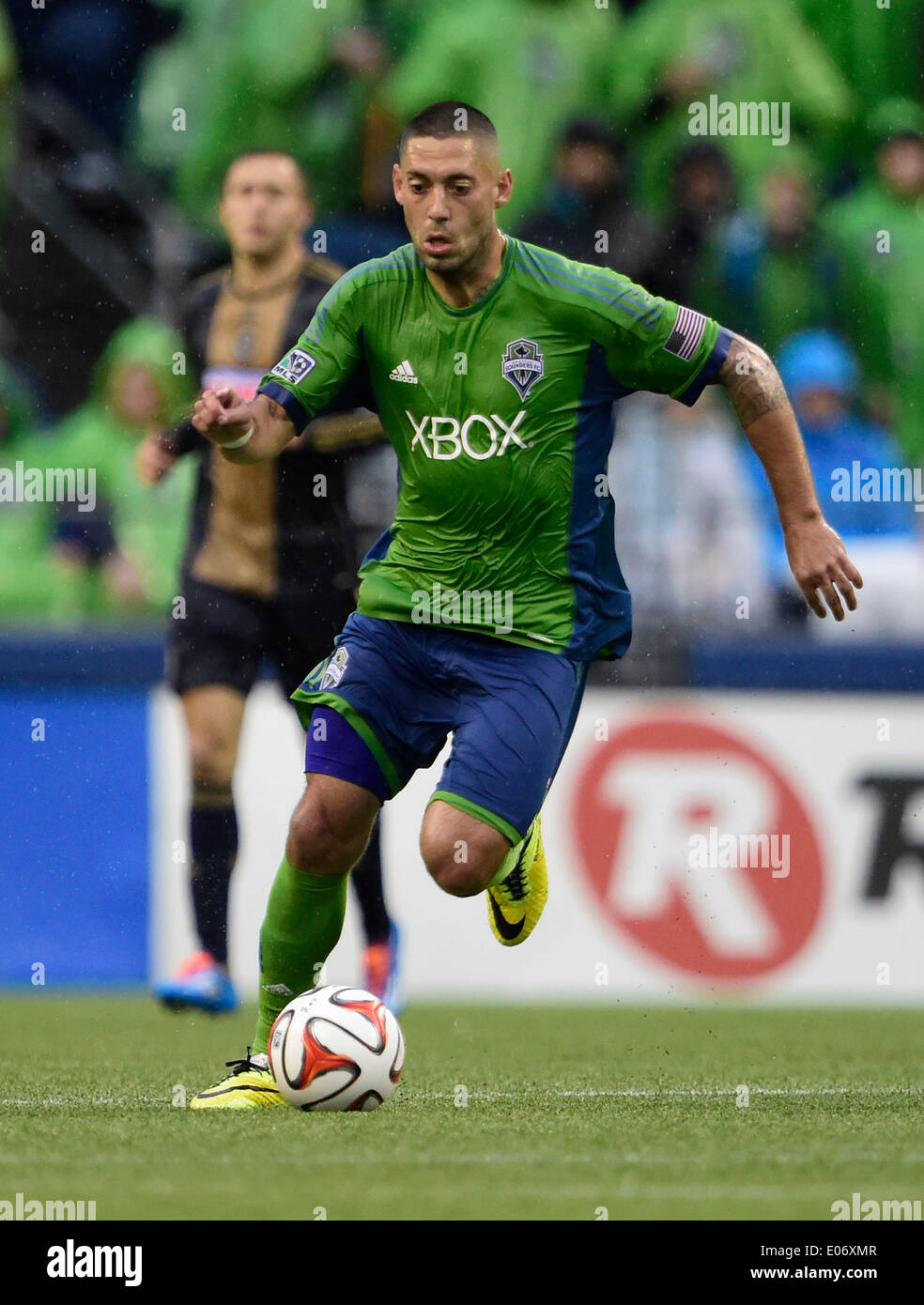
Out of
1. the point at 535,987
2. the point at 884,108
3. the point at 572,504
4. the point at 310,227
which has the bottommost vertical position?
the point at 535,987

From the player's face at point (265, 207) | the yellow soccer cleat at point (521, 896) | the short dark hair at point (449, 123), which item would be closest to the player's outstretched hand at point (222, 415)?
the short dark hair at point (449, 123)

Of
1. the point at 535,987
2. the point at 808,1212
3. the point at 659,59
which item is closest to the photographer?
the point at 808,1212

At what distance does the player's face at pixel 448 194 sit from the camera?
520 centimetres

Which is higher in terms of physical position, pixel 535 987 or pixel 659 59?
pixel 659 59

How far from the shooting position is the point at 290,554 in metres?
7.50

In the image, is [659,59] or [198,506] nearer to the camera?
[198,506]

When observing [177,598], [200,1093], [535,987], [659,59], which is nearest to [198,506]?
[177,598]

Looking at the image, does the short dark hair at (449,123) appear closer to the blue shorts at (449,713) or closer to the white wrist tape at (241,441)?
the white wrist tape at (241,441)

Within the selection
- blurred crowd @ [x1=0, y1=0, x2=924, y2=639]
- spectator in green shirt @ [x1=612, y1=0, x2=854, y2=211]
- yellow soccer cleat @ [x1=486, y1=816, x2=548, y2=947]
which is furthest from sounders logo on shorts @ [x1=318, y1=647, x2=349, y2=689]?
spectator in green shirt @ [x1=612, y1=0, x2=854, y2=211]

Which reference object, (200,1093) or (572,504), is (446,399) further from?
(200,1093)

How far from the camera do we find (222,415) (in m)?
5.01

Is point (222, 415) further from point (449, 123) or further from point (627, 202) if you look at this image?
point (627, 202)

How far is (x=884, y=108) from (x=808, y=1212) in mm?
7416

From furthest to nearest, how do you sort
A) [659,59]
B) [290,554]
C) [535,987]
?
[659,59]
[535,987]
[290,554]
